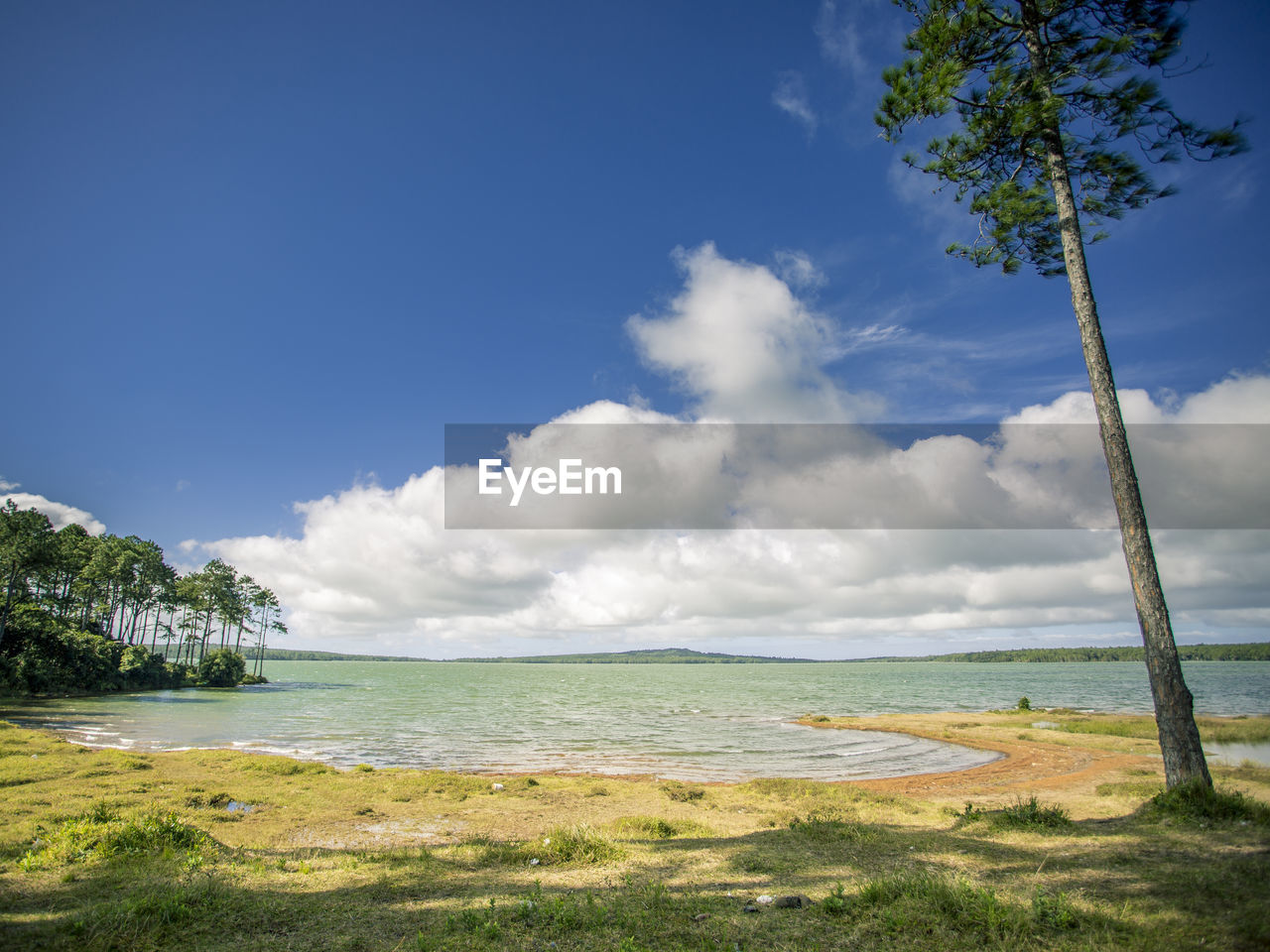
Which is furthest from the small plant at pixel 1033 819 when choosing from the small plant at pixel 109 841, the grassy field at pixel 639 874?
the small plant at pixel 109 841

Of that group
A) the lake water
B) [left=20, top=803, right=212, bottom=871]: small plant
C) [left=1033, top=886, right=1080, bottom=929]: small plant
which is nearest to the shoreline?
the lake water

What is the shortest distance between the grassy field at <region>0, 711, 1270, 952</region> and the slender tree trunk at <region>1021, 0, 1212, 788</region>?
0.92 metres

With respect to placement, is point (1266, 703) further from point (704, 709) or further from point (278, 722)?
point (278, 722)

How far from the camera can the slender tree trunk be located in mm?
9750

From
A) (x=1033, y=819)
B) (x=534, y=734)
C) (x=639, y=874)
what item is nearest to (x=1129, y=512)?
(x=1033, y=819)

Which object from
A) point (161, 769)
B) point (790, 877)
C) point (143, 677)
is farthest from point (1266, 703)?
point (143, 677)

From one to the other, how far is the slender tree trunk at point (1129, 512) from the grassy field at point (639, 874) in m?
0.92

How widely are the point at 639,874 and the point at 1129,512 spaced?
10435 millimetres

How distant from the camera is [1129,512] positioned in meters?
10.6

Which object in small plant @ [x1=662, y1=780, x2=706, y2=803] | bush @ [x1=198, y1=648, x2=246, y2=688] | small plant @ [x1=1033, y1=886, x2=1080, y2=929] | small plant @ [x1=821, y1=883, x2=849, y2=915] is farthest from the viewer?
bush @ [x1=198, y1=648, x2=246, y2=688]

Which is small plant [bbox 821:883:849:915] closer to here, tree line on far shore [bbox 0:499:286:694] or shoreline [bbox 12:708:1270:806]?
shoreline [bbox 12:708:1270:806]

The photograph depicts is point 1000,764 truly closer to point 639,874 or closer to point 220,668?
point 639,874

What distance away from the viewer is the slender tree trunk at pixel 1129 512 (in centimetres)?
975

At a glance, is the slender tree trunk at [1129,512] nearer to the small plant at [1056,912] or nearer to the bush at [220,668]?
the small plant at [1056,912]
